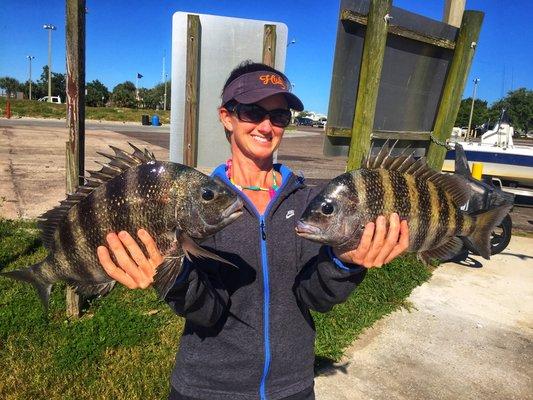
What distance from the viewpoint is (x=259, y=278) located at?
6.37 ft

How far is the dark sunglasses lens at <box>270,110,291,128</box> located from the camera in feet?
6.73

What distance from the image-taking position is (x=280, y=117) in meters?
2.08

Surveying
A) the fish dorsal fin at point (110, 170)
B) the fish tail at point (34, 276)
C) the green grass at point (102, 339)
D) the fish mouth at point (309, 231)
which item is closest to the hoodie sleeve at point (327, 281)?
the fish mouth at point (309, 231)

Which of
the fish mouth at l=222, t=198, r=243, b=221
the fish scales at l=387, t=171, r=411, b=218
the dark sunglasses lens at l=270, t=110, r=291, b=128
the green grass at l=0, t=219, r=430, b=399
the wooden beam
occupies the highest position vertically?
the wooden beam

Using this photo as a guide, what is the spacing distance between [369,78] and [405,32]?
0.62 m

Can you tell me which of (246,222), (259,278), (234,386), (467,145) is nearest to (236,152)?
(246,222)

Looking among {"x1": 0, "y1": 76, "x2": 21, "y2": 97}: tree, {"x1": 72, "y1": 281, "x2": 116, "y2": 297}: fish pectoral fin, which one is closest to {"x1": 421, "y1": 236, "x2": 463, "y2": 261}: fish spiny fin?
{"x1": 72, "y1": 281, "x2": 116, "y2": 297}: fish pectoral fin

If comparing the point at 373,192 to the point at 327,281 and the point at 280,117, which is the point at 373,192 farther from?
the point at 280,117

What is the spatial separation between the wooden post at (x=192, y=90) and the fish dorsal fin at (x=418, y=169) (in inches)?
81.9

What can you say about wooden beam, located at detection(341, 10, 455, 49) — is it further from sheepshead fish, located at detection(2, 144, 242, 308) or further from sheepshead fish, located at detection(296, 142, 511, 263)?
sheepshead fish, located at detection(2, 144, 242, 308)

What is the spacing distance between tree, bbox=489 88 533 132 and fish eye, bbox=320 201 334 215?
75062 mm

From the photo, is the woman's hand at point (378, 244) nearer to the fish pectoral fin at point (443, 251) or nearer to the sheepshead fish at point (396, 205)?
the sheepshead fish at point (396, 205)

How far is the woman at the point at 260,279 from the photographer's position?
5.86ft

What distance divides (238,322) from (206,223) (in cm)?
48
